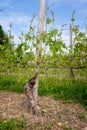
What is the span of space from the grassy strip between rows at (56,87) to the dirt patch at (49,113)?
0.39 m

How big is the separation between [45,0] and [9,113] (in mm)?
2036

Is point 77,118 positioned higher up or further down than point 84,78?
further down

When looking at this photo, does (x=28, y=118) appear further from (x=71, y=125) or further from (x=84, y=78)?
(x=84, y=78)

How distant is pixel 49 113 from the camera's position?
4.27m

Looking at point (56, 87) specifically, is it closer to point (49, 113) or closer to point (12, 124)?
point (49, 113)

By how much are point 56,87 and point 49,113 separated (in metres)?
1.77

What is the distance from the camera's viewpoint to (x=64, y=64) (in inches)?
185

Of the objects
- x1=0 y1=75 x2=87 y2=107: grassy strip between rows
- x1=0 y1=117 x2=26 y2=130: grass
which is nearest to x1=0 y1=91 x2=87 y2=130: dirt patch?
x1=0 y1=117 x2=26 y2=130: grass

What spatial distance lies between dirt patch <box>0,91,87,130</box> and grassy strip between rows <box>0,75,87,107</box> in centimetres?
39


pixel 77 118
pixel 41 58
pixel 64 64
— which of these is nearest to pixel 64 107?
pixel 77 118

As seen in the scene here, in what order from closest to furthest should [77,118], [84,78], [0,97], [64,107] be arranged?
1. [77,118]
2. [64,107]
3. [0,97]
4. [84,78]

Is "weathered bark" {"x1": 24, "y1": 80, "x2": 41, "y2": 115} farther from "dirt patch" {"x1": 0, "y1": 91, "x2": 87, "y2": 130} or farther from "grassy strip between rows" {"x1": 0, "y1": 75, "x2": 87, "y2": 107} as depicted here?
"grassy strip between rows" {"x1": 0, "y1": 75, "x2": 87, "y2": 107}

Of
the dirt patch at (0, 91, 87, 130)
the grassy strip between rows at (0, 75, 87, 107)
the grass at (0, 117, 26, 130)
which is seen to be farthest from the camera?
the grassy strip between rows at (0, 75, 87, 107)

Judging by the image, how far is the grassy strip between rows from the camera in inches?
210
